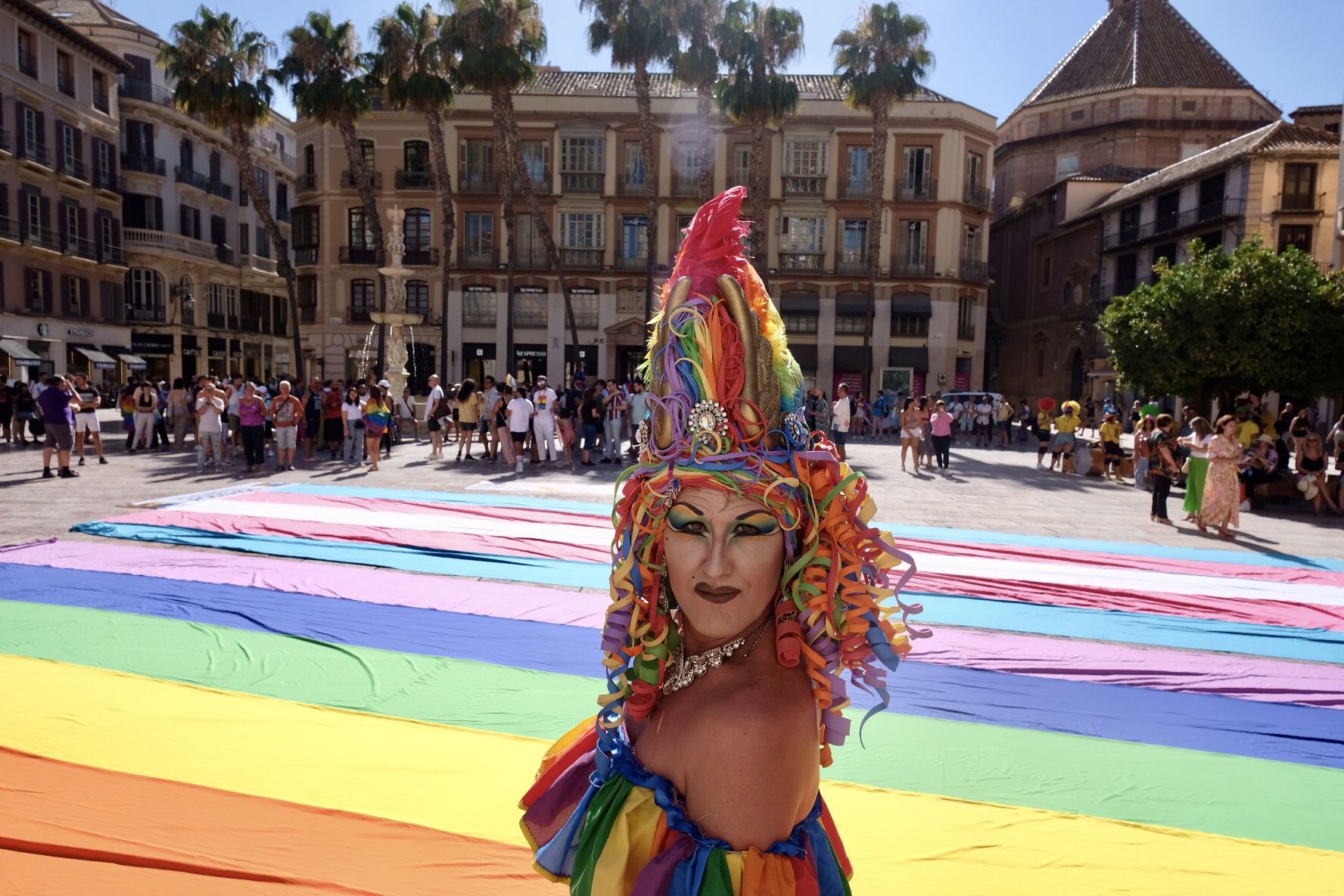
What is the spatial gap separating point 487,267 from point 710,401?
36690 mm

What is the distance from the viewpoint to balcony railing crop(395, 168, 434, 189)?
37.3 metres

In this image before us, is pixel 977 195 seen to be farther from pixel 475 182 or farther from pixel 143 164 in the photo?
pixel 143 164

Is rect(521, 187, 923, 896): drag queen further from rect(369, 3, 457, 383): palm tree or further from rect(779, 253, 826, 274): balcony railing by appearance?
rect(779, 253, 826, 274): balcony railing

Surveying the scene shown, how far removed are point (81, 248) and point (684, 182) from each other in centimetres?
2415

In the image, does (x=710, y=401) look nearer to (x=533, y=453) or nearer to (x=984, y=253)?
(x=533, y=453)

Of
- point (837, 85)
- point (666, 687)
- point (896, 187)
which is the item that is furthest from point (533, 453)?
point (896, 187)

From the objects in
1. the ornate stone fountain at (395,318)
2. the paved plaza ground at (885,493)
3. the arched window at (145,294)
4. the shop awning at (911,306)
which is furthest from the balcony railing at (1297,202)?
the arched window at (145,294)

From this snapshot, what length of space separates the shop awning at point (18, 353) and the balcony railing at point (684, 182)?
24.7m

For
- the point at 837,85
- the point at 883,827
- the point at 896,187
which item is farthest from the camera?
the point at 896,187

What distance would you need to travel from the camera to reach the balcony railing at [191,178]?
39.7 m

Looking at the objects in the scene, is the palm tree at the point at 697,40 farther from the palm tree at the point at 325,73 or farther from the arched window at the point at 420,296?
the arched window at the point at 420,296

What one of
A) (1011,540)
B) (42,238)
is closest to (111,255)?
(42,238)

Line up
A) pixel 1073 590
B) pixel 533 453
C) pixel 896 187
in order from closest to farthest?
pixel 1073 590, pixel 533 453, pixel 896 187

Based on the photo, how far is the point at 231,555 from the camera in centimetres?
729
